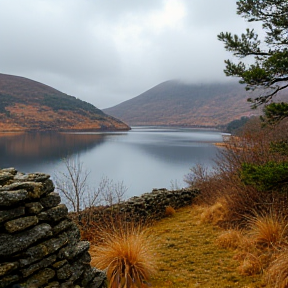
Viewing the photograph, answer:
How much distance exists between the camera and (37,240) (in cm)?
302

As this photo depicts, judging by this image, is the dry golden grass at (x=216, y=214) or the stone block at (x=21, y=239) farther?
the dry golden grass at (x=216, y=214)

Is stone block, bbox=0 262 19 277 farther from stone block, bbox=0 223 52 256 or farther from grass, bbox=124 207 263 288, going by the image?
grass, bbox=124 207 263 288

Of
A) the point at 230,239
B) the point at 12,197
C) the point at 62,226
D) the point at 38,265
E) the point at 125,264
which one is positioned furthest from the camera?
the point at 230,239

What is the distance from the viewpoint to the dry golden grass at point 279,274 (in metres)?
3.83

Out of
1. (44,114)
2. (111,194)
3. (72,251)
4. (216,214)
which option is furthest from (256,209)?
(44,114)

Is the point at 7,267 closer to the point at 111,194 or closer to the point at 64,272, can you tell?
the point at 64,272

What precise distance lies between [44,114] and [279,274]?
300 ft

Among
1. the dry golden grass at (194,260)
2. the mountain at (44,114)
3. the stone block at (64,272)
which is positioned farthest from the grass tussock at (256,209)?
the mountain at (44,114)

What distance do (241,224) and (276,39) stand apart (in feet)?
13.8

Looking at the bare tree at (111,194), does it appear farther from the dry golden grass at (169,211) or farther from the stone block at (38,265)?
the stone block at (38,265)

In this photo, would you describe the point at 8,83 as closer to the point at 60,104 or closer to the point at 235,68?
the point at 60,104

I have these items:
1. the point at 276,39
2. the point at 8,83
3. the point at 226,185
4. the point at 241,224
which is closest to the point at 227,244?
the point at 241,224

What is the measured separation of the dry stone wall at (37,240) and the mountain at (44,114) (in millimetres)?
76751

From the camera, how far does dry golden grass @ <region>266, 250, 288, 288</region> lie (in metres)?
3.83
